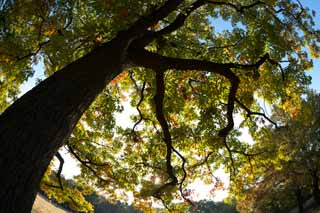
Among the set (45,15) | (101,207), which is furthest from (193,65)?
(101,207)

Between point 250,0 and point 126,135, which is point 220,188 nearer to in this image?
point 126,135

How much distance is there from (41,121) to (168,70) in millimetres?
5742

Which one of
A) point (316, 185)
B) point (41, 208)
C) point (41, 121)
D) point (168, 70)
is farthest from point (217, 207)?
point (41, 121)

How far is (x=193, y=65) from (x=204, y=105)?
8.96 feet

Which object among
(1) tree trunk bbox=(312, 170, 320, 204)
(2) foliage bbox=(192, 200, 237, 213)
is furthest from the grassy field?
(2) foliage bbox=(192, 200, 237, 213)

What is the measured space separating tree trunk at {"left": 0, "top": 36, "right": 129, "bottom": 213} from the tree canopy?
0.49 m

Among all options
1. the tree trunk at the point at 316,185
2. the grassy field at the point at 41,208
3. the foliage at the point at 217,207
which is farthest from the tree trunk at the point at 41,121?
the foliage at the point at 217,207

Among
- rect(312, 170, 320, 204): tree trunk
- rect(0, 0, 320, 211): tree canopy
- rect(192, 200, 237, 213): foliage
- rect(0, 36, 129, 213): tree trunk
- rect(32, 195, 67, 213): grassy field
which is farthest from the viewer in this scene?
rect(192, 200, 237, 213): foliage

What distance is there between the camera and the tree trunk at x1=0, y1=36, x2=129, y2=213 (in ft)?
9.73

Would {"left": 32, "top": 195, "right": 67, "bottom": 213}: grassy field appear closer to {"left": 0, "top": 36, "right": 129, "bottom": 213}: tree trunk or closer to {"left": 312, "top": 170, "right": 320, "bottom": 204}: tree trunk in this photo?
{"left": 0, "top": 36, "right": 129, "bottom": 213}: tree trunk

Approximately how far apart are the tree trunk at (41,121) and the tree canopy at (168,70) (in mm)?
491

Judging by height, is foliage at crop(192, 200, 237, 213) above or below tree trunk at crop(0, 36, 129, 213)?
above

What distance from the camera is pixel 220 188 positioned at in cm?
1061

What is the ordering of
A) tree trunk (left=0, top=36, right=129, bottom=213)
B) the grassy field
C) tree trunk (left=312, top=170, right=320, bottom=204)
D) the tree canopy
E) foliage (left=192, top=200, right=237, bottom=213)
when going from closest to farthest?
tree trunk (left=0, top=36, right=129, bottom=213), the tree canopy, the grassy field, tree trunk (left=312, top=170, right=320, bottom=204), foliage (left=192, top=200, right=237, bottom=213)
